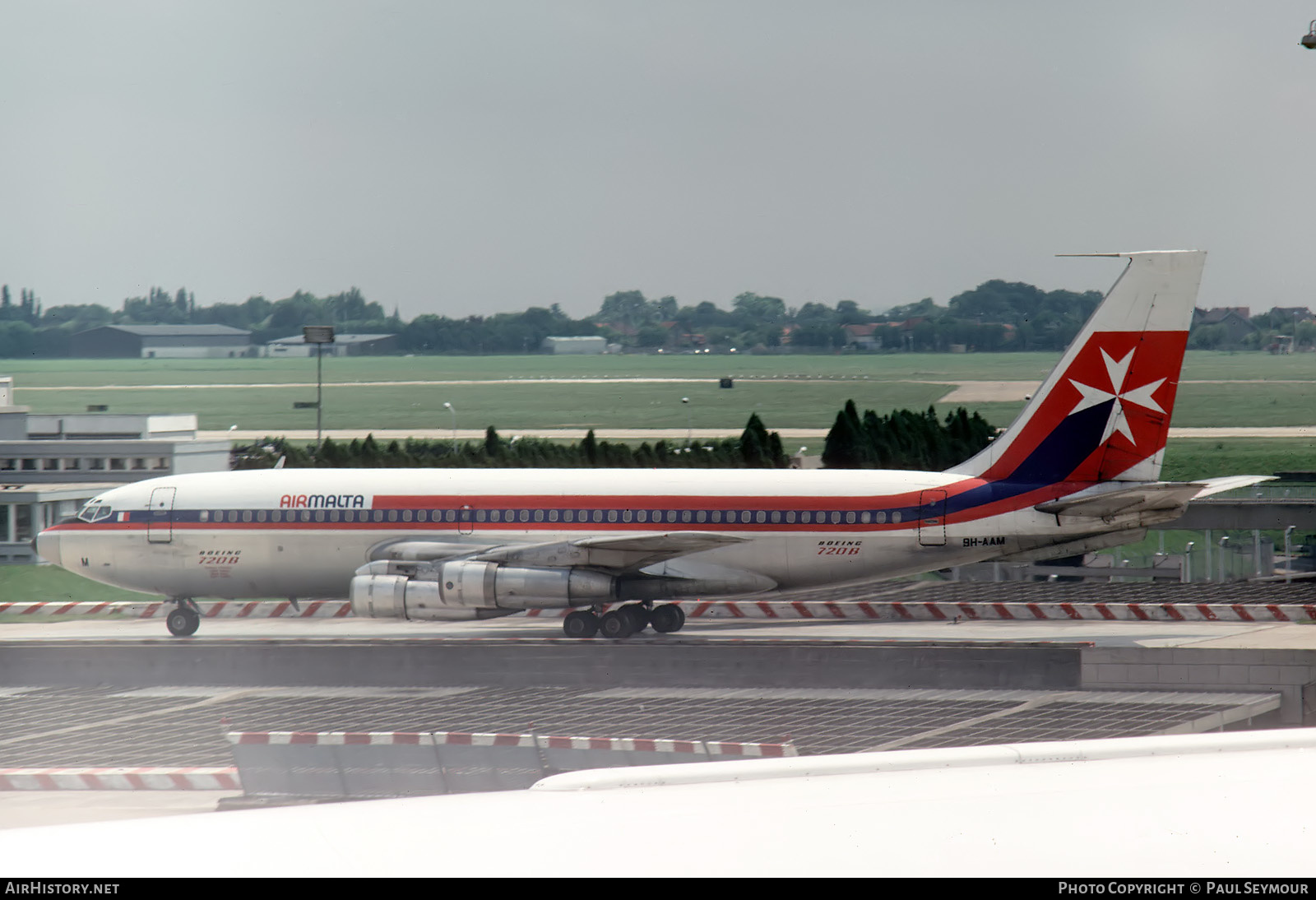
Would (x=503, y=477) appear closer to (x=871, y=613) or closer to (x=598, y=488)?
(x=598, y=488)

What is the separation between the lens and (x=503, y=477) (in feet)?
115

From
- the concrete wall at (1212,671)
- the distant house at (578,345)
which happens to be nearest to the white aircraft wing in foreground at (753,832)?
the concrete wall at (1212,671)

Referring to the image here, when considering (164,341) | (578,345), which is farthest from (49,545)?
(578,345)

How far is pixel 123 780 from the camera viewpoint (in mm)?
19281

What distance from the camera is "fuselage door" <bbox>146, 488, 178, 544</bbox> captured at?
3547 cm

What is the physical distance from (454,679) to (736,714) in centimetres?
711

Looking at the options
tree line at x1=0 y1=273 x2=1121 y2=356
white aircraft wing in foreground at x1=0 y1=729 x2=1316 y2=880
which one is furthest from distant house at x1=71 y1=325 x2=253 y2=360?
white aircraft wing in foreground at x1=0 y1=729 x2=1316 y2=880

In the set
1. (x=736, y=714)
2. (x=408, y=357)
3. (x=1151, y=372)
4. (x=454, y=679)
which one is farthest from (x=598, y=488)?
(x=408, y=357)

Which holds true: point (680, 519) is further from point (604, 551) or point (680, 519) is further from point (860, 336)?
point (860, 336)

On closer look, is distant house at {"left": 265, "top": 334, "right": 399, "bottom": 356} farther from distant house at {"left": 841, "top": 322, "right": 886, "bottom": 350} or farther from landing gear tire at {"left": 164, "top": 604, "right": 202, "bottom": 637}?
landing gear tire at {"left": 164, "top": 604, "right": 202, "bottom": 637}

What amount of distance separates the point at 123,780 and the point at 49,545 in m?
19.4

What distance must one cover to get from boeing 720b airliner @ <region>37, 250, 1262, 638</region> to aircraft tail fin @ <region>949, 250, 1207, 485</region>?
0.04 m
